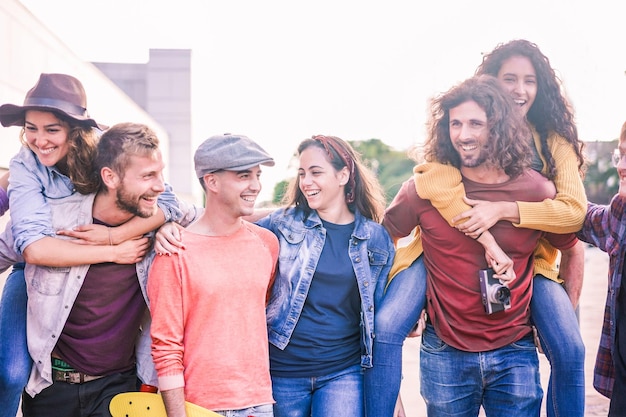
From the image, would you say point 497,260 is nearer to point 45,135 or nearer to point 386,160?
point 45,135

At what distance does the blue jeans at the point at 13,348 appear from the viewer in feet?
10.1

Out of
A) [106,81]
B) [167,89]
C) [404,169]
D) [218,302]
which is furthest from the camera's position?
[404,169]

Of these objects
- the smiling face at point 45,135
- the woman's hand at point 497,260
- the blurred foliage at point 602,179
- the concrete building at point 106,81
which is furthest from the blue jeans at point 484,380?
the blurred foliage at point 602,179

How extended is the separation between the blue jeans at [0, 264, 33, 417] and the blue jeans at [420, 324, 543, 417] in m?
2.09

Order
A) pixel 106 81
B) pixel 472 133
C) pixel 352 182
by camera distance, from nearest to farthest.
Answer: pixel 472 133, pixel 352 182, pixel 106 81

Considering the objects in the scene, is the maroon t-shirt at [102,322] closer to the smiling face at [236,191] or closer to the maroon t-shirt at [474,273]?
the smiling face at [236,191]

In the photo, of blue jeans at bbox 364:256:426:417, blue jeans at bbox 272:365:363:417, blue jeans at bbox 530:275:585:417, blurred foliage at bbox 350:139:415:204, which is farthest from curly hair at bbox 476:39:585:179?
blurred foliage at bbox 350:139:415:204

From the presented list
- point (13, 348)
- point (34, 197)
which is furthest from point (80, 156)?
point (13, 348)

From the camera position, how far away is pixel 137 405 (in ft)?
9.50

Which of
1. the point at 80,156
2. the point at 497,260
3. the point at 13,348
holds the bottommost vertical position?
the point at 13,348

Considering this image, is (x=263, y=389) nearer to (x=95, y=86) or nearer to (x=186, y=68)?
(x=95, y=86)

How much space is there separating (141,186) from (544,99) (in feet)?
7.68

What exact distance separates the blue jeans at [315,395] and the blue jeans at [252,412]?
302mm

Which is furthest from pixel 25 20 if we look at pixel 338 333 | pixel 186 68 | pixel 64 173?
pixel 186 68
